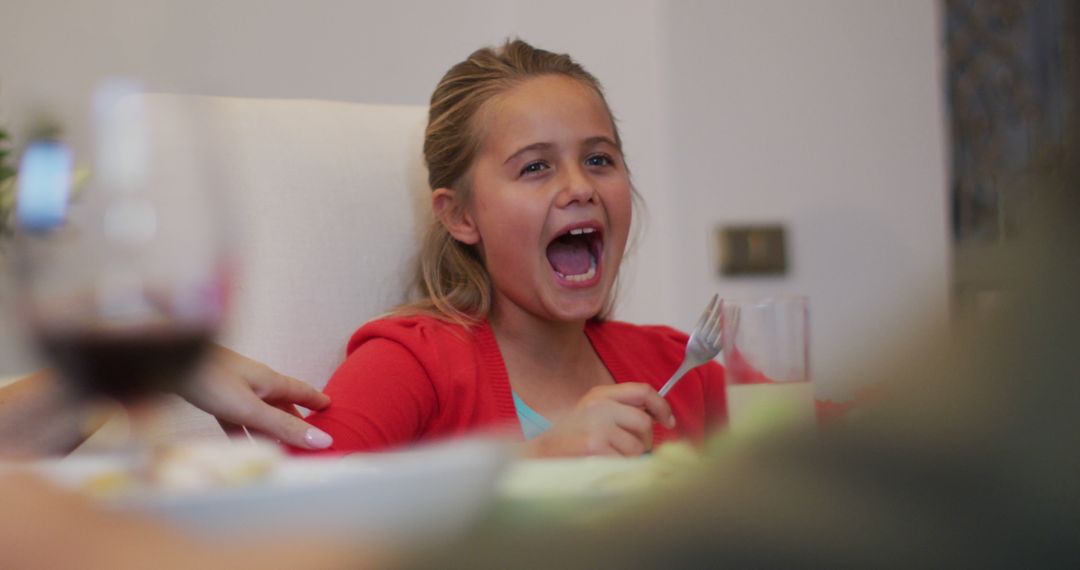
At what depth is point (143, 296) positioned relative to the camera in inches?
11.9

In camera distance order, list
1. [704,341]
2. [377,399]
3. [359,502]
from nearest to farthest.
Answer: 1. [359,502]
2. [704,341]
3. [377,399]

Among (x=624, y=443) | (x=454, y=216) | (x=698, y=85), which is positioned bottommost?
(x=624, y=443)

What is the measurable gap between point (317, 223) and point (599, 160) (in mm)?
358

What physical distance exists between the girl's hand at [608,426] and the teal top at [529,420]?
446 mm

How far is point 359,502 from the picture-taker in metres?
0.27

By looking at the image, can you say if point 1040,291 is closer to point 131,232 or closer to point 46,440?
point 131,232

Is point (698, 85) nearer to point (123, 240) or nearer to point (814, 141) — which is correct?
point (814, 141)

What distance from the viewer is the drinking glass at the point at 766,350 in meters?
0.78

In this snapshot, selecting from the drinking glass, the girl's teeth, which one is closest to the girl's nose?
the girl's teeth

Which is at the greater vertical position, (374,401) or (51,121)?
(51,121)

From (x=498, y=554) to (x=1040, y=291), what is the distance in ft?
0.45

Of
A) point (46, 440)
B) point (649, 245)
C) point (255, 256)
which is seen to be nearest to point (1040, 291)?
point (46, 440)

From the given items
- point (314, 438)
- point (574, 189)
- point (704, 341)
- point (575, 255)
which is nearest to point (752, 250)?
point (575, 255)

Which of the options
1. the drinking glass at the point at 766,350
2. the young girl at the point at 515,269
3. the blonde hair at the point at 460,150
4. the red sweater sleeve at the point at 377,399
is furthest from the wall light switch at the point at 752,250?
the drinking glass at the point at 766,350
